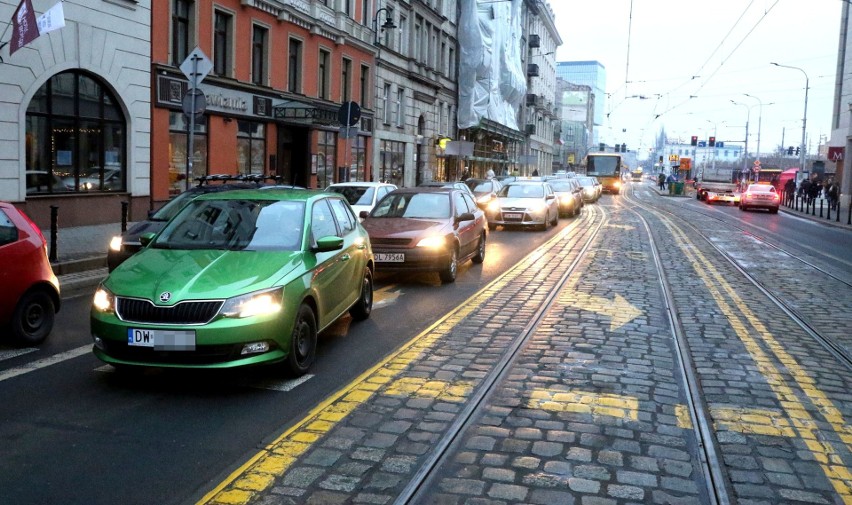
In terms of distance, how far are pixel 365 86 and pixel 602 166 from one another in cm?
3357

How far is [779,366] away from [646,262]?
8165 millimetres

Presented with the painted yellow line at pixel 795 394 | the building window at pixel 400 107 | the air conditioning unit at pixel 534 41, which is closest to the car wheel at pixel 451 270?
the painted yellow line at pixel 795 394

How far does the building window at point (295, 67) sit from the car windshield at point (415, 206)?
15081 millimetres

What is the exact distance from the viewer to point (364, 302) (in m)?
8.84

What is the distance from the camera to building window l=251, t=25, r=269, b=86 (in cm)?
2470

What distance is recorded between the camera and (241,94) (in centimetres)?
2366

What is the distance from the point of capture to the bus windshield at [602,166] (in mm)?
63000

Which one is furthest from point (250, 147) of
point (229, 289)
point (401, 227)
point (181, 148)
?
point (229, 289)

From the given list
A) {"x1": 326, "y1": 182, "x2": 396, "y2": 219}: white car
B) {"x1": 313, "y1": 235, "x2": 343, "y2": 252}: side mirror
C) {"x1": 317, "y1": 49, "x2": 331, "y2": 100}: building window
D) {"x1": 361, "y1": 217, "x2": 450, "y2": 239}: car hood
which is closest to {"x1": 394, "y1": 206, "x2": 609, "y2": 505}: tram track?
{"x1": 313, "y1": 235, "x2": 343, "y2": 252}: side mirror

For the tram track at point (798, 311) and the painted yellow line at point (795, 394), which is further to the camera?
the tram track at point (798, 311)

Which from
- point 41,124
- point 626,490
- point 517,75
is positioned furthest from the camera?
point 517,75

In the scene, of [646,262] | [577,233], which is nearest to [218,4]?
[577,233]

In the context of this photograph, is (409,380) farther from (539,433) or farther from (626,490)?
(626,490)

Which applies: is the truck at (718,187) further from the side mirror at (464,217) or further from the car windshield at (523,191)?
the side mirror at (464,217)
